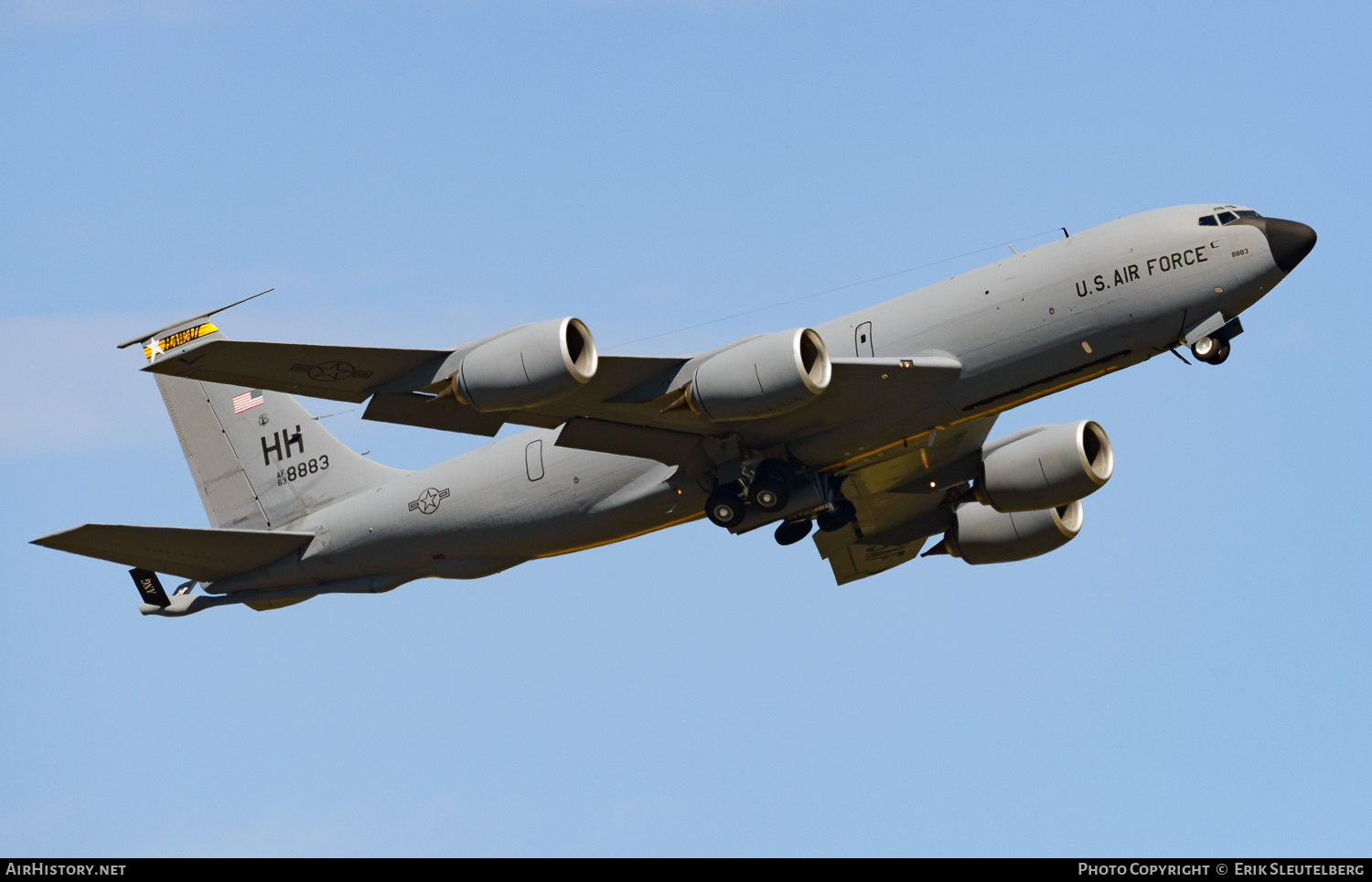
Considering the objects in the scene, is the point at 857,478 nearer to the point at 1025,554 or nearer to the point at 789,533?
the point at 789,533

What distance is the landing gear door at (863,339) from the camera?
28.3 meters

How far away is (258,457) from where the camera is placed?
3681 centimetres

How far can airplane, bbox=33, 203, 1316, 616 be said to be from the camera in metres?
25.7

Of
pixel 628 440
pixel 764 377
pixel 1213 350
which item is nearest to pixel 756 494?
pixel 628 440

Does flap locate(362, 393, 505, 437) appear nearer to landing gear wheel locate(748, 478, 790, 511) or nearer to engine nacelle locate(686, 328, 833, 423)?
engine nacelle locate(686, 328, 833, 423)

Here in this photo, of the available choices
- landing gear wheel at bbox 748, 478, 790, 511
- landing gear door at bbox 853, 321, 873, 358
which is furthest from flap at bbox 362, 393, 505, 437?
landing gear door at bbox 853, 321, 873, 358

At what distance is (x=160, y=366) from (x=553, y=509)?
8876mm

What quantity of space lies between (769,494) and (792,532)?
3.50 metres

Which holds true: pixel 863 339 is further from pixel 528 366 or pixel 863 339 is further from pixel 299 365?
pixel 299 365

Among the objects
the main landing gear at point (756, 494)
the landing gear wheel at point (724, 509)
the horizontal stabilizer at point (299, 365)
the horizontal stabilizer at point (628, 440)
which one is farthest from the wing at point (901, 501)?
the horizontal stabilizer at point (299, 365)

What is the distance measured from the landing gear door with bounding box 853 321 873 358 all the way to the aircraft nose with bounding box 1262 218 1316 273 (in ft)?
24.3

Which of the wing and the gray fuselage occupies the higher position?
the gray fuselage

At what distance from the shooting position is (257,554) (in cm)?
3341

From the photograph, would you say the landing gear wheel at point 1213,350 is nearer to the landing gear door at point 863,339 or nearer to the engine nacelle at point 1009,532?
the landing gear door at point 863,339
